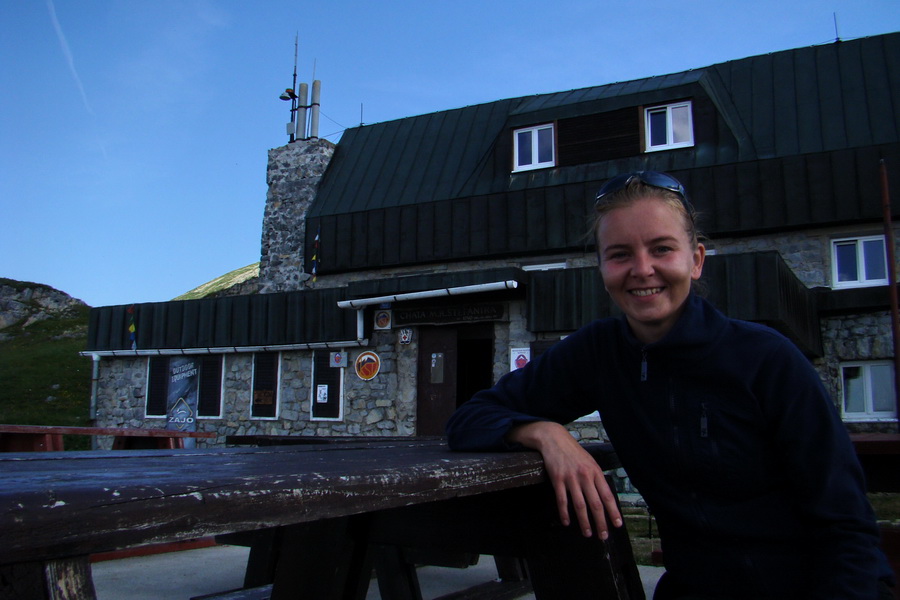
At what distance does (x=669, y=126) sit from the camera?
1595 cm

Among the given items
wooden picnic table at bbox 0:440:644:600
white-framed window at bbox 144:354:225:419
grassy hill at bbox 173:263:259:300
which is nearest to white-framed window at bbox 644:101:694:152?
white-framed window at bbox 144:354:225:419

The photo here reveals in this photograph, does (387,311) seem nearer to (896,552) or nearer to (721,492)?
(896,552)

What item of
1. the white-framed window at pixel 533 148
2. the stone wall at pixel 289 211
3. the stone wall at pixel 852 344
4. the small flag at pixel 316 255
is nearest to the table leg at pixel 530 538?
the stone wall at pixel 852 344

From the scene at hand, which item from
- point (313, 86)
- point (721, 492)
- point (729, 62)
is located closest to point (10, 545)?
point (721, 492)

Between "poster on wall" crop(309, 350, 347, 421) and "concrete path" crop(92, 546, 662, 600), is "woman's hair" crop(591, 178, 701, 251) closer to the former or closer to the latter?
"concrete path" crop(92, 546, 662, 600)

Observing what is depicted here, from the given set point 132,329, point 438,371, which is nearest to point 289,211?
point 132,329

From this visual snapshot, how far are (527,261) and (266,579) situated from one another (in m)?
13.0

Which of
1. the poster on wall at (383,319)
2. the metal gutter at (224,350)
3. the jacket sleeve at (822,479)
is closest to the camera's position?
the jacket sleeve at (822,479)

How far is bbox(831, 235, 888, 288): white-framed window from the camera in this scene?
13625 mm

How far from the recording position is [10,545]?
2.68 feet

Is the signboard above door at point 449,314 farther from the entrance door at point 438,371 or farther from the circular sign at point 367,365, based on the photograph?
the circular sign at point 367,365

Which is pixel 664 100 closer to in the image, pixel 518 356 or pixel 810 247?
pixel 810 247

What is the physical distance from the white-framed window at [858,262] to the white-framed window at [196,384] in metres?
14.1

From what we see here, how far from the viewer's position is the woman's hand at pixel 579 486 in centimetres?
187
